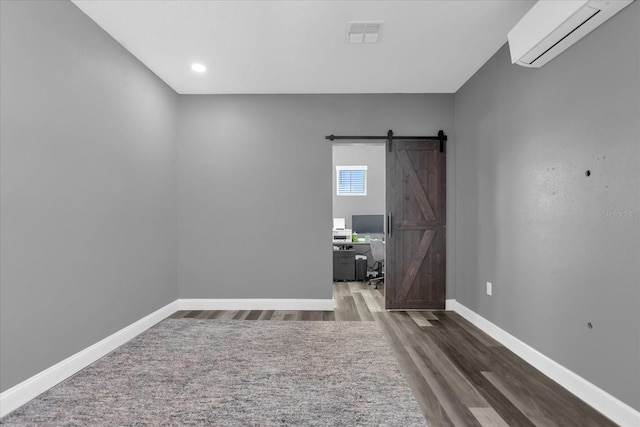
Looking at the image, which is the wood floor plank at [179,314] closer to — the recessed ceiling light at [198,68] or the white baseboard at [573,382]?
the recessed ceiling light at [198,68]

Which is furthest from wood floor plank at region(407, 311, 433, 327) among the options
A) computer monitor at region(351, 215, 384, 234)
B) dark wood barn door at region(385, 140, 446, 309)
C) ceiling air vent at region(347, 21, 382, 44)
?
computer monitor at region(351, 215, 384, 234)

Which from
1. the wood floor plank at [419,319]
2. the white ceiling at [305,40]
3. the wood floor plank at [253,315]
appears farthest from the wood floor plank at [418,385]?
the white ceiling at [305,40]

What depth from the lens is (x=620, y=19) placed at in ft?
6.41

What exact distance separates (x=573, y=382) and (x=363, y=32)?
3013mm

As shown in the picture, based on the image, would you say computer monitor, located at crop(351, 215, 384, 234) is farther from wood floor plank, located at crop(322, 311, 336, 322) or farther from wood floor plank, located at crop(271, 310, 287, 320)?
wood floor plank, located at crop(271, 310, 287, 320)

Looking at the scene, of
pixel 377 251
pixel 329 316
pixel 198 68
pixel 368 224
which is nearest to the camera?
pixel 198 68

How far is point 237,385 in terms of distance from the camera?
239 cm

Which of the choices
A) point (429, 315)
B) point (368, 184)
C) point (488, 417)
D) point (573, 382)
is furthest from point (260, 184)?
point (368, 184)

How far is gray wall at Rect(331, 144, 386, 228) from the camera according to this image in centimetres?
794

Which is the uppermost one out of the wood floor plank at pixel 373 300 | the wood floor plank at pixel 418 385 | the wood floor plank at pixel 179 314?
the wood floor plank at pixel 418 385

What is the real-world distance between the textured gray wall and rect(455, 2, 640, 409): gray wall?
1.37 metres

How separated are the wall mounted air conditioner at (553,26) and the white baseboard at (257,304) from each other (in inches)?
127

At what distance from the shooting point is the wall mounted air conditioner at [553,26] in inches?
76.3

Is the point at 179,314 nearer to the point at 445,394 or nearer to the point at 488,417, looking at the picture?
the point at 445,394
